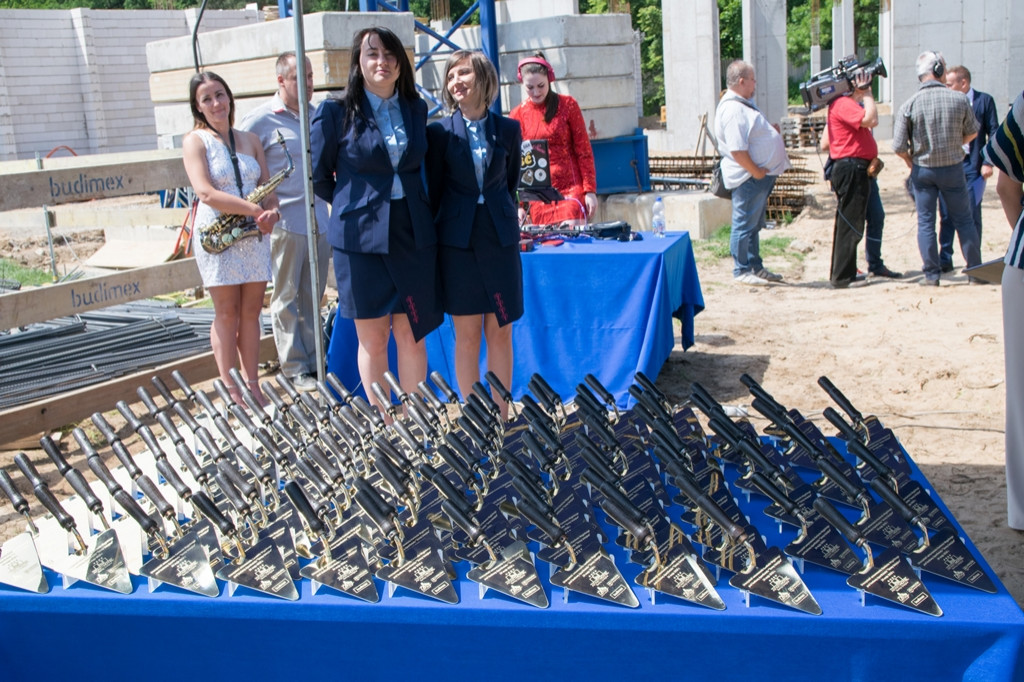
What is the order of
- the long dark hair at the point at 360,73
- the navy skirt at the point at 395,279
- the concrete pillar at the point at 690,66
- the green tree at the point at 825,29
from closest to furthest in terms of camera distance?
the long dark hair at the point at 360,73 → the navy skirt at the point at 395,279 → the concrete pillar at the point at 690,66 → the green tree at the point at 825,29

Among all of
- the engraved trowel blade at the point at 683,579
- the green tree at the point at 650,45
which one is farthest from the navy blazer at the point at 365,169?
the green tree at the point at 650,45

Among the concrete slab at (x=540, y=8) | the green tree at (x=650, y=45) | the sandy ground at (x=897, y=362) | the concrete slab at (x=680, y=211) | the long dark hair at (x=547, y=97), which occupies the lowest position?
the sandy ground at (x=897, y=362)

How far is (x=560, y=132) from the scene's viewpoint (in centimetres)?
528

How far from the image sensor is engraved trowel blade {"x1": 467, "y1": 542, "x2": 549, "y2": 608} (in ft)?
6.00

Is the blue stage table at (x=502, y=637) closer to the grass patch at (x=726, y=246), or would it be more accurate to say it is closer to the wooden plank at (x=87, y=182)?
the wooden plank at (x=87, y=182)

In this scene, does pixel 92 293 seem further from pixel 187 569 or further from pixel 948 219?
pixel 948 219

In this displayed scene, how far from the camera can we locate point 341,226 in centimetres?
361

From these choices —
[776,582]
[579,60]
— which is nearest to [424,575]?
[776,582]

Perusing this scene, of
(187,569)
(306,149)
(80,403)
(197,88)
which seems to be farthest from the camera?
(80,403)

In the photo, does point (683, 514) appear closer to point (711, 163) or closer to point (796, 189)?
point (796, 189)

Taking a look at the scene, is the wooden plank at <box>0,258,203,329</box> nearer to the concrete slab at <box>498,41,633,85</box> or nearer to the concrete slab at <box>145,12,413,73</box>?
the concrete slab at <box>145,12,413,73</box>

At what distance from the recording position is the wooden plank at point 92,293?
4.67 meters

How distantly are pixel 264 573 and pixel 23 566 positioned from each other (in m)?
0.56

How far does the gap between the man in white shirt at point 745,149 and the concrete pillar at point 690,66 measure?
10.4 metres
